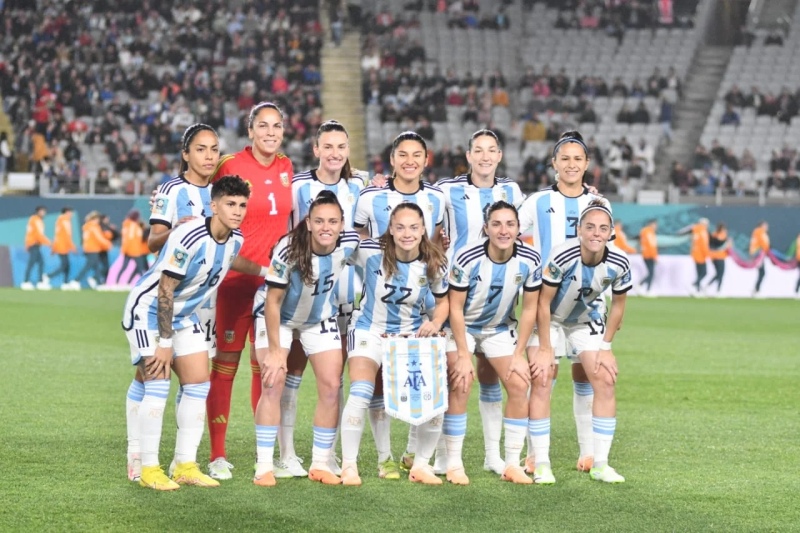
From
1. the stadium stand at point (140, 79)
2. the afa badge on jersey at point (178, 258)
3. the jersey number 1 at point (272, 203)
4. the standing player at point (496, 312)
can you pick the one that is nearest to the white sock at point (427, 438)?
the standing player at point (496, 312)

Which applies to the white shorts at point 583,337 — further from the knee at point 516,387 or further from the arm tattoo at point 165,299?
the arm tattoo at point 165,299

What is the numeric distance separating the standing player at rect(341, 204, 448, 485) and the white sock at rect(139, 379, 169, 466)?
3.60 feet

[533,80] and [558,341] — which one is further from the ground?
[533,80]

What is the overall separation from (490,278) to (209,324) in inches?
67.7

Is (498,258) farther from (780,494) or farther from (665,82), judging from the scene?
(665,82)

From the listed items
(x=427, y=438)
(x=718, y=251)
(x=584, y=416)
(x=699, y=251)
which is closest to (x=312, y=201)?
(x=427, y=438)

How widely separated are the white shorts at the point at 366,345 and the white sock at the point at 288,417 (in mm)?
472

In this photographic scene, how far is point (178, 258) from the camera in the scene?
6.75 meters

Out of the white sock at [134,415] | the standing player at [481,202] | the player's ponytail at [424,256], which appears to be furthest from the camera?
the standing player at [481,202]

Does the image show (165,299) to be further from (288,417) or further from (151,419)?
(288,417)

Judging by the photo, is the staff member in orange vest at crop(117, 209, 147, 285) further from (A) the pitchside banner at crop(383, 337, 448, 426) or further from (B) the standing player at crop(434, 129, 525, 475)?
(A) the pitchside banner at crop(383, 337, 448, 426)

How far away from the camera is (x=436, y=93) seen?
103 ft

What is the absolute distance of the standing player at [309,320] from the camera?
7.05 meters

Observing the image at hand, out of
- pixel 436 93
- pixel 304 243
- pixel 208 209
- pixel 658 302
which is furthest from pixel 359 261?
pixel 436 93
